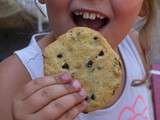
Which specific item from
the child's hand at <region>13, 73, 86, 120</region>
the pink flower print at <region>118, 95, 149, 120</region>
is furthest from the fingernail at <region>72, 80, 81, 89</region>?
the pink flower print at <region>118, 95, 149, 120</region>

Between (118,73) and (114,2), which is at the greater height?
(114,2)

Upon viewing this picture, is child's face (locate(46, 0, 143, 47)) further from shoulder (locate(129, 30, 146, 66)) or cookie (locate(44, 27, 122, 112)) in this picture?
shoulder (locate(129, 30, 146, 66))

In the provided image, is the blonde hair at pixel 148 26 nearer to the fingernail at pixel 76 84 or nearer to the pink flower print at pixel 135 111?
the pink flower print at pixel 135 111

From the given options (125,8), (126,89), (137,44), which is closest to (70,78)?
(125,8)

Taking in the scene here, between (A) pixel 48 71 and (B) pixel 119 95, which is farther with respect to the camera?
(B) pixel 119 95

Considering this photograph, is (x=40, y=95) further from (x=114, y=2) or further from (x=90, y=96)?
(x=114, y=2)

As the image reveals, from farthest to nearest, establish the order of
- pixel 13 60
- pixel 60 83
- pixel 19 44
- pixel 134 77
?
pixel 19 44 → pixel 134 77 → pixel 13 60 → pixel 60 83

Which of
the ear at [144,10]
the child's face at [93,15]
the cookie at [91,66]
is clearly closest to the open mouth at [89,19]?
the child's face at [93,15]

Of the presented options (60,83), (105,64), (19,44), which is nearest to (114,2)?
(105,64)
